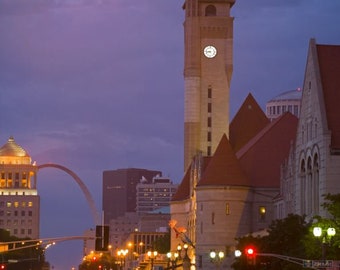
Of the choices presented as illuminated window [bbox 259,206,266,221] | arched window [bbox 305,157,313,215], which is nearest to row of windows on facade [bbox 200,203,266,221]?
illuminated window [bbox 259,206,266,221]

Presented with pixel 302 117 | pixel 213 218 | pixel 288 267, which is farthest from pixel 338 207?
pixel 213 218

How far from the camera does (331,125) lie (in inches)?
5044

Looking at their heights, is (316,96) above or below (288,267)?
above

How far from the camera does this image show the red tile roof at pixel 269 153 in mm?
182625

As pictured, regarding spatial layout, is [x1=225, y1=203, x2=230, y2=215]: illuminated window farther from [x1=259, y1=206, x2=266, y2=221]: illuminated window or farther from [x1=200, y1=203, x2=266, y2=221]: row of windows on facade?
[x1=259, y1=206, x2=266, y2=221]: illuminated window

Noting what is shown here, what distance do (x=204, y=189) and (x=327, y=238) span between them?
80.2 meters

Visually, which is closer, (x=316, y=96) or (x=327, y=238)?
(x=327, y=238)

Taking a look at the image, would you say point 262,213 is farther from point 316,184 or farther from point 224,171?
point 316,184

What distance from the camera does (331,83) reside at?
132 meters

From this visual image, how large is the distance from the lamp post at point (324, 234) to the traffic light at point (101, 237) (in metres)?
15.7

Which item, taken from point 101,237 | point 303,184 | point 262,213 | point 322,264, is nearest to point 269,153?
point 262,213

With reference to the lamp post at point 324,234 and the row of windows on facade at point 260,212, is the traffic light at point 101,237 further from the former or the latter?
the row of windows on facade at point 260,212

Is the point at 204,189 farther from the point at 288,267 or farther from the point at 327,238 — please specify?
the point at 327,238

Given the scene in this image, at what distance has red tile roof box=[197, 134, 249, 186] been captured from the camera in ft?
589
